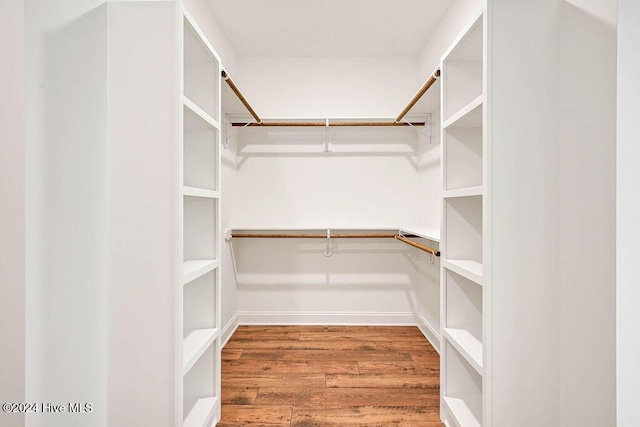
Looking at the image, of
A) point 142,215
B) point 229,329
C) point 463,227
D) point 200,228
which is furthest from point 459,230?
point 229,329

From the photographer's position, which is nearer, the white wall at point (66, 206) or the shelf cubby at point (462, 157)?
the white wall at point (66, 206)

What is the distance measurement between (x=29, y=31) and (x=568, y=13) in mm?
1729

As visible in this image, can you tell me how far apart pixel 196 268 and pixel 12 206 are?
0.70 metres

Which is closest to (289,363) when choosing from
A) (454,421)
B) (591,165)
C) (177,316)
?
(454,421)

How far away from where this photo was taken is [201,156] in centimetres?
178

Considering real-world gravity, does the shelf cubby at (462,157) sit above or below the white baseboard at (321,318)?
above

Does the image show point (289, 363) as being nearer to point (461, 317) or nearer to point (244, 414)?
point (244, 414)

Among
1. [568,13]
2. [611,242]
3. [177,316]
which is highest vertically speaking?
[568,13]

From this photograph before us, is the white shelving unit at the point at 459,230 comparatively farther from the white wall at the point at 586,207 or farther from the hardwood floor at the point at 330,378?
the white wall at the point at 586,207

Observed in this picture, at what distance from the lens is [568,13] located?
3.94ft

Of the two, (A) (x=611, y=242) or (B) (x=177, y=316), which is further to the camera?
(B) (x=177, y=316)

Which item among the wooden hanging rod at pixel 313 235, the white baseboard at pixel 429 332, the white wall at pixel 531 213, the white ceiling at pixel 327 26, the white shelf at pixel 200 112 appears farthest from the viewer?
the wooden hanging rod at pixel 313 235

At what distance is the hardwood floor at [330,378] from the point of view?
178cm
